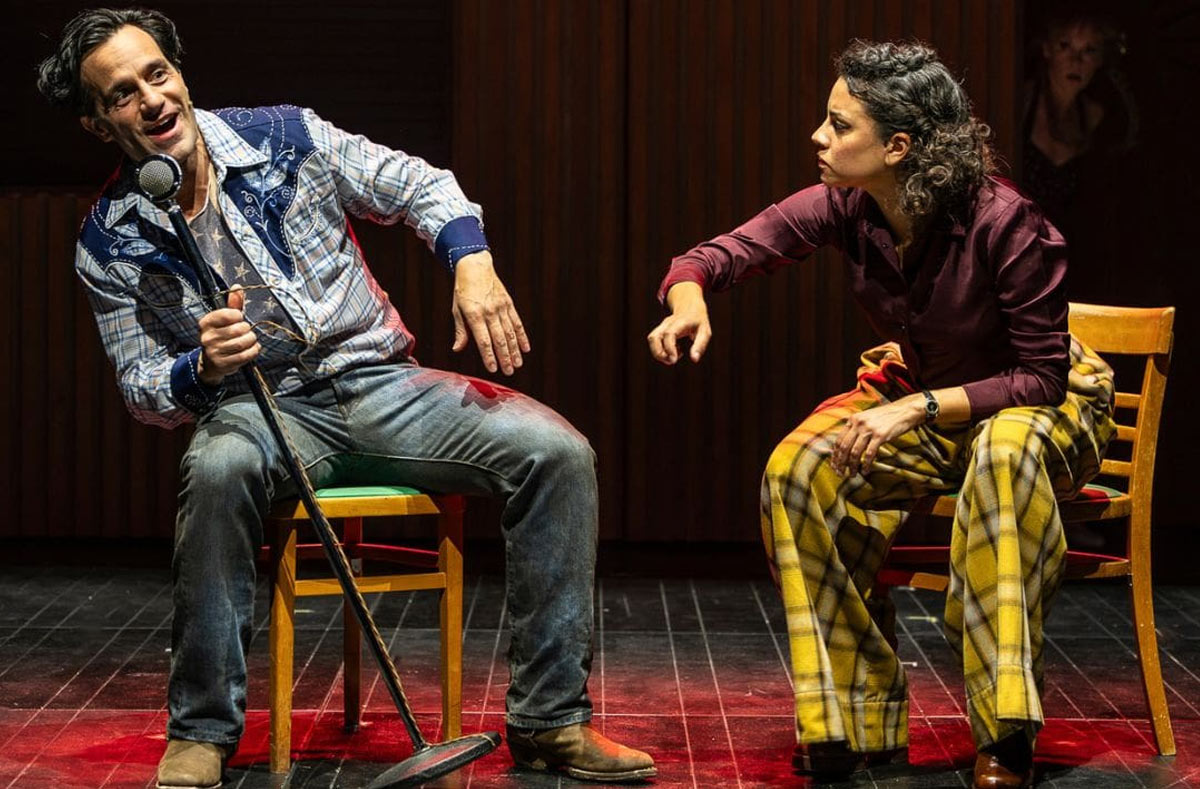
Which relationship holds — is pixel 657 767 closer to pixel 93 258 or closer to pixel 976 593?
pixel 976 593

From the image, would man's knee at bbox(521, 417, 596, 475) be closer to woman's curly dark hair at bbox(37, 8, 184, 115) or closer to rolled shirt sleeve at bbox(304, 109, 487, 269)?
rolled shirt sleeve at bbox(304, 109, 487, 269)

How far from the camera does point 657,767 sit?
10.5ft

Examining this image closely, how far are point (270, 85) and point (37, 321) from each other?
102cm

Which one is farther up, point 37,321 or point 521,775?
point 37,321

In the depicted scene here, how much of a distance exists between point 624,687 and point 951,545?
106 centimetres

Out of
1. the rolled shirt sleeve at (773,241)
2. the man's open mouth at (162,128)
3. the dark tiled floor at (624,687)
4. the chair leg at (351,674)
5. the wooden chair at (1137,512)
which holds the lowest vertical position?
the dark tiled floor at (624,687)

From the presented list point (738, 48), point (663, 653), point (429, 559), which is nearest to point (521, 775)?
point (429, 559)

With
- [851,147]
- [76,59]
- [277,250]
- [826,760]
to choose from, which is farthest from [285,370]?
[826,760]

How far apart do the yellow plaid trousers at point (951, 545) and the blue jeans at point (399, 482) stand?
0.38m

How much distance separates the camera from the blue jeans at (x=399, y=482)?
2988 mm

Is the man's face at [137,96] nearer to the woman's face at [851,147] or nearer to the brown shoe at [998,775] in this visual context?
the woman's face at [851,147]

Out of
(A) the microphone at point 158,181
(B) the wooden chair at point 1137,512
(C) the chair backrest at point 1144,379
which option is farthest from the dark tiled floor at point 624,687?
(A) the microphone at point 158,181

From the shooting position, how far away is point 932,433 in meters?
3.25

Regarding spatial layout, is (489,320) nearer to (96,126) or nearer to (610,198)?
(96,126)
